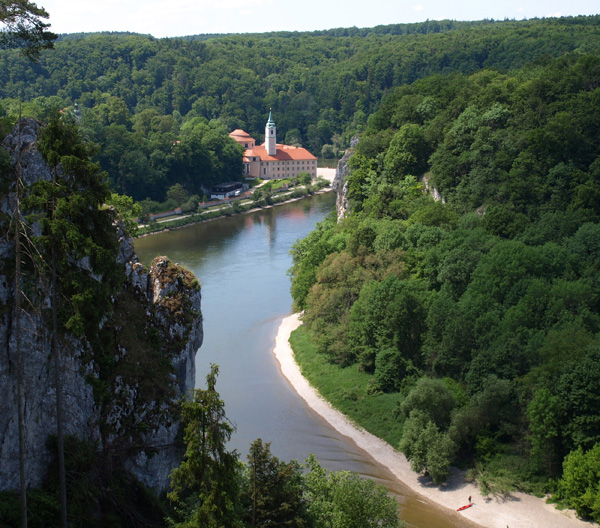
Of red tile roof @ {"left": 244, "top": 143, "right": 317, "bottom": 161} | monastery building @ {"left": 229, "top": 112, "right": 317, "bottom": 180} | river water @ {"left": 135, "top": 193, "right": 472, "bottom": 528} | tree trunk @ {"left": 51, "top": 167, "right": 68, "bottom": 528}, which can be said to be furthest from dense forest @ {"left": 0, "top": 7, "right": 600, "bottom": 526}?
red tile roof @ {"left": 244, "top": 143, "right": 317, "bottom": 161}

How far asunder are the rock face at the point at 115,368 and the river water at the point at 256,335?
8422 millimetres

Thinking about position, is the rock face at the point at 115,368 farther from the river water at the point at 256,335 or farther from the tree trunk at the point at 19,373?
the river water at the point at 256,335

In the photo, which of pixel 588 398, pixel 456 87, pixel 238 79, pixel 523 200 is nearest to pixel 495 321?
pixel 588 398

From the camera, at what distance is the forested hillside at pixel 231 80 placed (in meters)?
78.1

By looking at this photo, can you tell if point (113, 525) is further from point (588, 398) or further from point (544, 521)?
point (588, 398)

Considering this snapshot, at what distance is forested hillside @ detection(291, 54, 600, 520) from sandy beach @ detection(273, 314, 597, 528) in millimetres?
476

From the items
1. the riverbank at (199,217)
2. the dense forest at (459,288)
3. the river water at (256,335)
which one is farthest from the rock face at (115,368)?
the riverbank at (199,217)

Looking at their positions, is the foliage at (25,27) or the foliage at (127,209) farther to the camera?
the foliage at (127,209)

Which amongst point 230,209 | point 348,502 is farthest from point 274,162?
point 348,502

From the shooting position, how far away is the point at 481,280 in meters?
28.9

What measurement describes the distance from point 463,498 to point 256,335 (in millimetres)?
15513

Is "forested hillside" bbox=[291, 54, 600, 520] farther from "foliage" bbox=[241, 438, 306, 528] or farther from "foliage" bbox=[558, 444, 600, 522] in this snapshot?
"foliage" bbox=[241, 438, 306, 528]

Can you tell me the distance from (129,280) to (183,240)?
38.8 meters

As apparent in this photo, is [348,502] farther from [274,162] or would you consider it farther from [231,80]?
[231,80]
